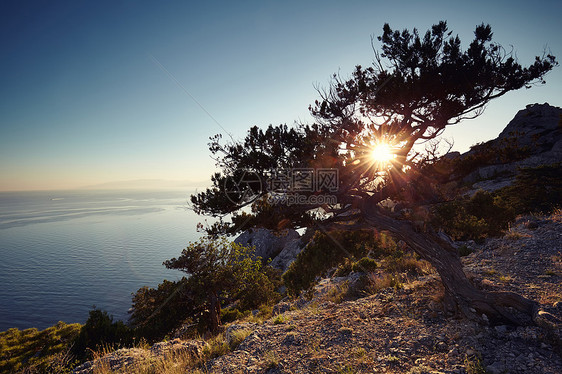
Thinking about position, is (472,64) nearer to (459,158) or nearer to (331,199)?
(459,158)

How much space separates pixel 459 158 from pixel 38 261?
229554 mm

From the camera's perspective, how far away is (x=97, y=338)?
804 inches

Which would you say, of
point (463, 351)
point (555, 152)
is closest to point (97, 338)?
point (463, 351)

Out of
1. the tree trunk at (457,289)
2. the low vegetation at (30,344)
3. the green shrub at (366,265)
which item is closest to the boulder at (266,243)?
the low vegetation at (30,344)

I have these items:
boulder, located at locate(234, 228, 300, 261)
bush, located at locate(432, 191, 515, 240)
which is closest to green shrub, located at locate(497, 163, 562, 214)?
bush, located at locate(432, 191, 515, 240)

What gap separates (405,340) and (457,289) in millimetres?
2375

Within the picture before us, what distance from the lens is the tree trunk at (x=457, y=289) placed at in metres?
6.12

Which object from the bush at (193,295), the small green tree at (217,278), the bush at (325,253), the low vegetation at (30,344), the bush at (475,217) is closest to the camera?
the bush at (325,253)

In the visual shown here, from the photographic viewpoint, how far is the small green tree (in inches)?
733

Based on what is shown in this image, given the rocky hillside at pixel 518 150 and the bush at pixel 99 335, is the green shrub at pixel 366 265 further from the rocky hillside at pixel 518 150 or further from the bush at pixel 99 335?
the bush at pixel 99 335

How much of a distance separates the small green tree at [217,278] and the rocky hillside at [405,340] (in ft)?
30.5

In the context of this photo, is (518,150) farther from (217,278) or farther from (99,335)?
(99,335)

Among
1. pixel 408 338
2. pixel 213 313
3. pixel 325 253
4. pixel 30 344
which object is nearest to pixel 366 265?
pixel 325 253

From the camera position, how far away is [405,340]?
6.15 meters
